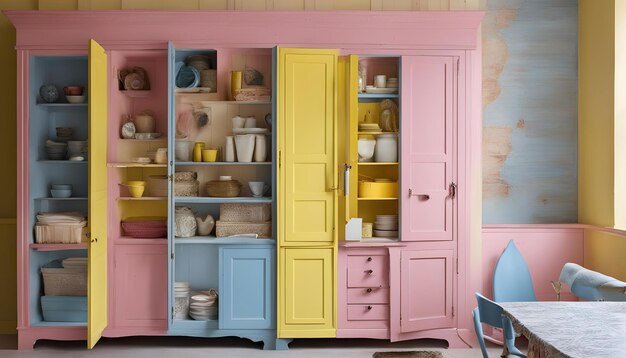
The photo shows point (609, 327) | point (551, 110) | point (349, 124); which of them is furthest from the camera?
point (551, 110)

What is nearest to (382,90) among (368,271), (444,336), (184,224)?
(368,271)

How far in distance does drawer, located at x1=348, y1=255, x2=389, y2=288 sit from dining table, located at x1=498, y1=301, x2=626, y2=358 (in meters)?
2.10

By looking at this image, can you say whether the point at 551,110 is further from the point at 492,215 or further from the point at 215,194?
the point at 215,194

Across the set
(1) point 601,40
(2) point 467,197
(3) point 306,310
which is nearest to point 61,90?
(3) point 306,310

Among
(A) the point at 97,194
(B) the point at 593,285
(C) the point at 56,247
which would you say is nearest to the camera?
(B) the point at 593,285

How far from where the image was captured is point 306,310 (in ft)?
19.0

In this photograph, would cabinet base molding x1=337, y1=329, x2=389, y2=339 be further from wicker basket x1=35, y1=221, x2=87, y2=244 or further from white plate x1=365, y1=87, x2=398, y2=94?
wicker basket x1=35, y1=221, x2=87, y2=244

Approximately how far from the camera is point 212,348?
5.81 m

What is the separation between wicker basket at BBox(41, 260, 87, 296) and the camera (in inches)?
232

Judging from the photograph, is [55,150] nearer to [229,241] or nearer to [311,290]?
[229,241]

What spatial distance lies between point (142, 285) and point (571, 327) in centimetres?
369

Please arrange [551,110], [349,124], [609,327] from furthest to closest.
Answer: [551,110] < [349,124] < [609,327]

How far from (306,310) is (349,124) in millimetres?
1582

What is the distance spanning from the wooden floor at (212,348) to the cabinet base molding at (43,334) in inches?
3.2
